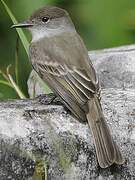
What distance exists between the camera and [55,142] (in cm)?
485

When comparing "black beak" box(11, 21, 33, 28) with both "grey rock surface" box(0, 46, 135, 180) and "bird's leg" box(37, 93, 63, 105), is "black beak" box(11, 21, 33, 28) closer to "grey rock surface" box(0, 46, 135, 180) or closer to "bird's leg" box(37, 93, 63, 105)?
"bird's leg" box(37, 93, 63, 105)

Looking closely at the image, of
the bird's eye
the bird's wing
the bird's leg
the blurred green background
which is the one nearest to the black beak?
the bird's eye

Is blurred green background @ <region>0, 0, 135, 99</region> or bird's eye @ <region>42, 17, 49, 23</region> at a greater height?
bird's eye @ <region>42, 17, 49, 23</region>

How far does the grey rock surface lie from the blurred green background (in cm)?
257

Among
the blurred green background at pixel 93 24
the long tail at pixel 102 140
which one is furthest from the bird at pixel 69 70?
the blurred green background at pixel 93 24

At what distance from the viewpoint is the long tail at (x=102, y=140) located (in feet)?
16.1

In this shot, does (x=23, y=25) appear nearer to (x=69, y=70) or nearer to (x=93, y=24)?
(x=69, y=70)

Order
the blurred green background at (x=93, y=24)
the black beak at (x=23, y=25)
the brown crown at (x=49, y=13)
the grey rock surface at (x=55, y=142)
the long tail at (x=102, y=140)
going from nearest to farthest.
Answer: the grey rock surface at (x=55, y=142), the long tail at (x=102, y=140), the black beak at (x=23, y=25), the brown crown at (x=49, y=13), the blurred green background at (x=93, y=24)

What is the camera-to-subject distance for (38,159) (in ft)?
15.5

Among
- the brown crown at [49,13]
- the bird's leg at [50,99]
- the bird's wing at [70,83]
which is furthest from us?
the brown crown at [49,13]

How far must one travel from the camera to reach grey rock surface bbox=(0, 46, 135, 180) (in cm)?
467

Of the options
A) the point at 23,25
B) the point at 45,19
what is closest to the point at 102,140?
the point at 23,25

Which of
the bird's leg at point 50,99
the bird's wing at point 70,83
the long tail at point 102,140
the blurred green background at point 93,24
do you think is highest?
the long tail at point 102,140

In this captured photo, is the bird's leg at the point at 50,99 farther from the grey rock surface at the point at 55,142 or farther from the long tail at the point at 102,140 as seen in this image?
the long tail at the point at 102,140
